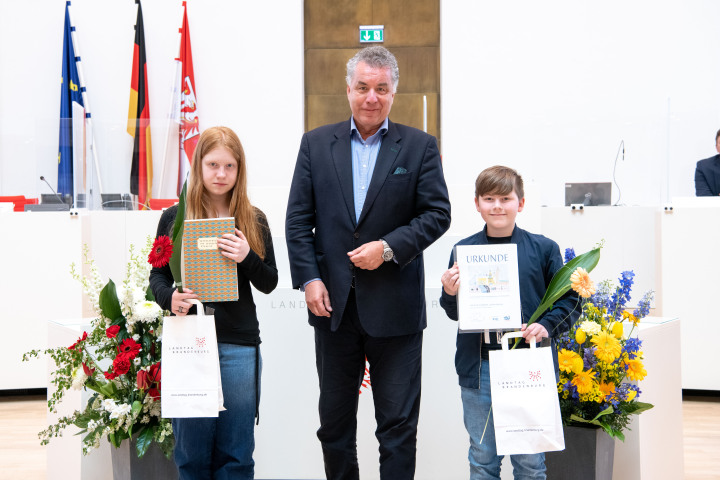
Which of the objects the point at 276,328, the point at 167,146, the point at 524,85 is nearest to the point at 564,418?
the point at 276,328

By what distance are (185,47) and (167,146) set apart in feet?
4.48

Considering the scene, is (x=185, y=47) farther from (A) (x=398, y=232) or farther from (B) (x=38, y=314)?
(A) (x=398, y=232)

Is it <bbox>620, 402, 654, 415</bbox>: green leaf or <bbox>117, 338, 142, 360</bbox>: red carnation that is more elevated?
<bbox>117, 338, 142, 360</bbox>: red carnation

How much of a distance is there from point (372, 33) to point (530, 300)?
5.54 meters

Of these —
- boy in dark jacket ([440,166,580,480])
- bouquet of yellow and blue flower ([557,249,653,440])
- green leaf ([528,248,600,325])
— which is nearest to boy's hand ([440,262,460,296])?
boy in dark jacket ([440,166,580,480])

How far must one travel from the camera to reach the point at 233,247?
1.89 m

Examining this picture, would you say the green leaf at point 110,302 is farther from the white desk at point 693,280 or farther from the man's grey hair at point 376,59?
the white desk at point 693,280

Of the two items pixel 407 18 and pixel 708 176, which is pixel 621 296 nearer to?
pixel 708 176

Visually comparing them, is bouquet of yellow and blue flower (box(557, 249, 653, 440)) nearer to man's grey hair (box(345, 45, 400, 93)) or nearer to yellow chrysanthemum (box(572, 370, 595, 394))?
yellow chrysanthemum (box(572, 370, 595, 394))

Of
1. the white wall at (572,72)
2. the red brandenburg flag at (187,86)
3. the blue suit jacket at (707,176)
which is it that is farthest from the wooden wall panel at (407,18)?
the blue suit jacket at (707,176)

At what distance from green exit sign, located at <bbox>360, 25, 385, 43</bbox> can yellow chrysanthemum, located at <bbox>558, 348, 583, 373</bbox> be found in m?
5.51

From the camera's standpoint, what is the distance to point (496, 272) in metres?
1.91

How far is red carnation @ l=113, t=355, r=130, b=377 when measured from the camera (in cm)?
199

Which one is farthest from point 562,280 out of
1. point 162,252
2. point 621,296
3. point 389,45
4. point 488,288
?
point 389,45
